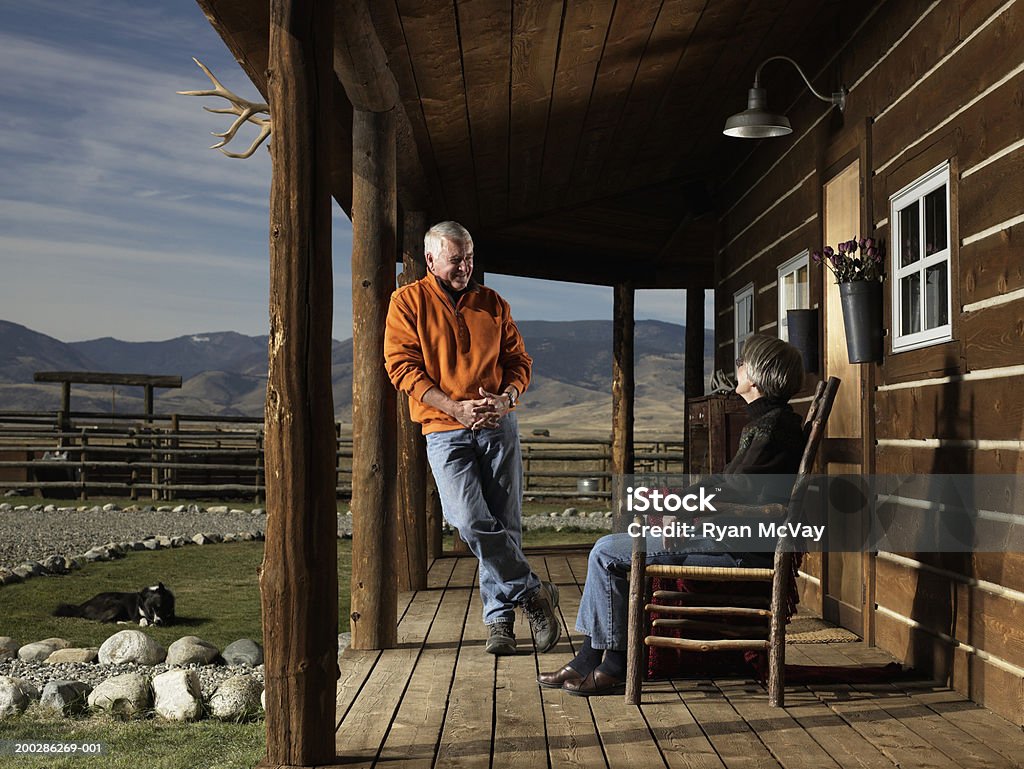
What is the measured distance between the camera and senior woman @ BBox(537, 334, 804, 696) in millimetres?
4016

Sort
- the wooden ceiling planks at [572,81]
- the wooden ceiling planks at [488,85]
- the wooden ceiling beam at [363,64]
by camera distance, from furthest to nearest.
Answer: the wooden ceiling planks at [572,81] → the wooden ceiling planks at [488,85] → the wooden ceiling beam at [363,64]

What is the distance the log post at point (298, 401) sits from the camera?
3221 millimetres

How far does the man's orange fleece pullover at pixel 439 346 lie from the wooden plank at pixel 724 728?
4.76 feet

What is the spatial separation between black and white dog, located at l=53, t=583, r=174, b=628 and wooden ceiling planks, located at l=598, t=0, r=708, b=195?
4.42 metres

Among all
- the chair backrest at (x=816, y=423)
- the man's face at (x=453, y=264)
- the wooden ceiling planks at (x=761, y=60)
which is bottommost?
the chair backrest at (x=816, y=423)

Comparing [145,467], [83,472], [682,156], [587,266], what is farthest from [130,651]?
[145,467]

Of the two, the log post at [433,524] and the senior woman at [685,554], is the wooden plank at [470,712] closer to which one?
the senior woman at [685,554]

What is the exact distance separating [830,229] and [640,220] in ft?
15.0

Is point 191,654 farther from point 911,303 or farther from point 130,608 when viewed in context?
point 911,303

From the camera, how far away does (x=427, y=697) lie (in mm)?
4051

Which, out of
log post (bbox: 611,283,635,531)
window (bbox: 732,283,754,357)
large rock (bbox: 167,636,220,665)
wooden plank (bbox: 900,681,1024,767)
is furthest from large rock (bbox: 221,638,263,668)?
log post (bbox: 611,283,635,531)

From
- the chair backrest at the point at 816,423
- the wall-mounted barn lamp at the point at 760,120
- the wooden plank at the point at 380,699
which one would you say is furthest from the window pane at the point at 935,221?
the wooden plank at the point at 380,699

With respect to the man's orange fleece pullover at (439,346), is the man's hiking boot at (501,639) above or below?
below

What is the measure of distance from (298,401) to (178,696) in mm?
1993
